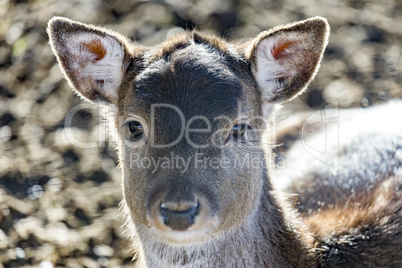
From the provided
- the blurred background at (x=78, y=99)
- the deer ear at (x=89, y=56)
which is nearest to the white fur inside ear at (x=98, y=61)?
the deer ear at (x=89, y=56)

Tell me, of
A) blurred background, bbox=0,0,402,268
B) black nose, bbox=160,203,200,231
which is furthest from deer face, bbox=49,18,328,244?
blurred background, bbox=0,0,402,268

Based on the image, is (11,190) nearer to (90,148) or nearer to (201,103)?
(90,148)

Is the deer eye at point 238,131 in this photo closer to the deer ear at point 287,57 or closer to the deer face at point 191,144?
the deer face at point 191,144

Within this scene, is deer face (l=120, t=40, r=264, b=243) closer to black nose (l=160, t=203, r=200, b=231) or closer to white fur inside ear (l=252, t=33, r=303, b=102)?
black nose (l=160, t=203, r=200, b=231)

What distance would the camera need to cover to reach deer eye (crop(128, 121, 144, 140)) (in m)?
4.13

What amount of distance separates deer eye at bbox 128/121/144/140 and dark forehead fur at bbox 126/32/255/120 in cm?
17

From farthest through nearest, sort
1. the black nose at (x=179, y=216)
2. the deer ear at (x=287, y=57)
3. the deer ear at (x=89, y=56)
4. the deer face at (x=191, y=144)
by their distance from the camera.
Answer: the deer ear at (x=89, y=56) → the deer ear at (x=287, y=57) → the deer face at (x=191, y=144) → the black nose at (x=179, y=216)

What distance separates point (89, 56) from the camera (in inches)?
174

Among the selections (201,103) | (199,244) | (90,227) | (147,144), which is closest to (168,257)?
(199,244)

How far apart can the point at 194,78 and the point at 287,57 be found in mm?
746

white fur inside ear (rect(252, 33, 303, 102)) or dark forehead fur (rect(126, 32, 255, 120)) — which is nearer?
dark forehead fur (rect(126, 32, 255, 120))

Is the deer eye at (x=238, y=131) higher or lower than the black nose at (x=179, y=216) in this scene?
higher

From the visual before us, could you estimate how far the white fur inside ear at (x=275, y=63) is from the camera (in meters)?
4.19

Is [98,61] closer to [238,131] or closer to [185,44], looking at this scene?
[185,44]
